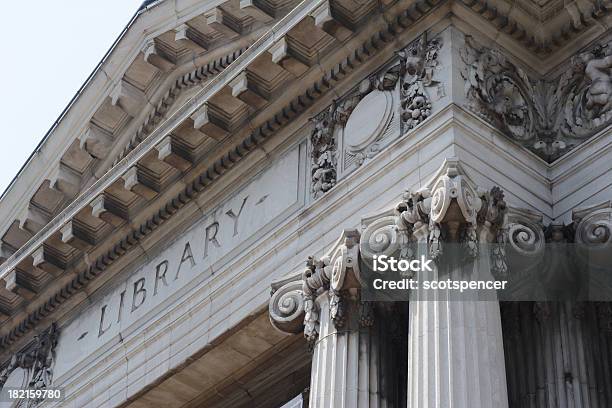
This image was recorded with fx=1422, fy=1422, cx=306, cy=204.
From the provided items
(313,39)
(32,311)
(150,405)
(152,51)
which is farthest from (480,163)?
(32,311)

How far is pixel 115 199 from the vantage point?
21047 mm

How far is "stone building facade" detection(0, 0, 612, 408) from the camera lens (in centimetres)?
1530

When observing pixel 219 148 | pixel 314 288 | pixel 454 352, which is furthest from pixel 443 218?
pixel 219 148

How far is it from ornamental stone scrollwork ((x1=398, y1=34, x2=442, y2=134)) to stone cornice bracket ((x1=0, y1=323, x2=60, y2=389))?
829 cm

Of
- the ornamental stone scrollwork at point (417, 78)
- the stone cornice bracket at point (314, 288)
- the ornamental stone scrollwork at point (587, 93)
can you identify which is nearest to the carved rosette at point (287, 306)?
the stone cornice bracket at point (314, 288)

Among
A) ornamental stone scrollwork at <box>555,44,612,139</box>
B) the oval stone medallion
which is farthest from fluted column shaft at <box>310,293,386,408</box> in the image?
ornamental stone scrollwork at <box>555,44,612,139</box>

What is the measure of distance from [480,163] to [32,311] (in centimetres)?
984

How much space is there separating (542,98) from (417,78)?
5.17ft

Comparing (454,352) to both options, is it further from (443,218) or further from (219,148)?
(219,148)

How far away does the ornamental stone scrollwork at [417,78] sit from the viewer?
54.9 feet

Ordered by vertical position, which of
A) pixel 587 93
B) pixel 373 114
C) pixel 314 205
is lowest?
pixel 314 205

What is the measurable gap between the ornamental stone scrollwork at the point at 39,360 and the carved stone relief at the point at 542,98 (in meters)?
9.12

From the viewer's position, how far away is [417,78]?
17094 mm

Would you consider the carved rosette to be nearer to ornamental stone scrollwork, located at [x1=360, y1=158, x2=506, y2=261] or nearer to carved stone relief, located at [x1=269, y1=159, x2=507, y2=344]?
carved stone relief, located at [x1=269, y1=159, x2=507, y2=344]
